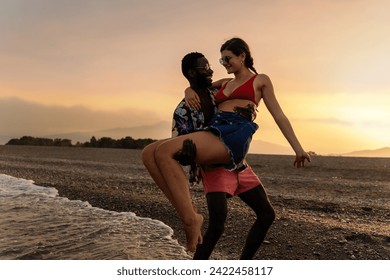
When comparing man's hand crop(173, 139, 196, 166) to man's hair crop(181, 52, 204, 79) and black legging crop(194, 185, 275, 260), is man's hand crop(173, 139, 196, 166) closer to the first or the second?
black legging crop(194, 185, 275, 260)

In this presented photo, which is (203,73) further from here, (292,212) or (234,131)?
(292,212)

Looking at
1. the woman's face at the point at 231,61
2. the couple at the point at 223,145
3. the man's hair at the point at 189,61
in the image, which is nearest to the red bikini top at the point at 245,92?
the couple at the point at 223,145

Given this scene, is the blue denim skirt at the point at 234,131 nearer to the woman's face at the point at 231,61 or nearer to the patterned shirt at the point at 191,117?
the patterned shirt at the point at 191,117

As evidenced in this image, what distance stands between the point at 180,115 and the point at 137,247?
9.56 feet

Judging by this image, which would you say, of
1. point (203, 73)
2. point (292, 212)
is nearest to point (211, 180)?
point (203, 73)

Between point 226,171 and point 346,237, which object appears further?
point 346,237

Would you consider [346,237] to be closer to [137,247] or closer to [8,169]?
[137,247]

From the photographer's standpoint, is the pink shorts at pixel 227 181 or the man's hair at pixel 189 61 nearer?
the pink shorts at pixel 227 181

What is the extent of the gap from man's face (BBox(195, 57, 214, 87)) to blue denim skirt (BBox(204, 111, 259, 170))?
382 millimetres

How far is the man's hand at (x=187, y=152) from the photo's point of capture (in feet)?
13.5

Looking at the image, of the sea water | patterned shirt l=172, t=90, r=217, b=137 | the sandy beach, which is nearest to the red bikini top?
patterned shirt l=172, t=90, r=217, b=137

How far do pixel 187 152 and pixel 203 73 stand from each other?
945mm
